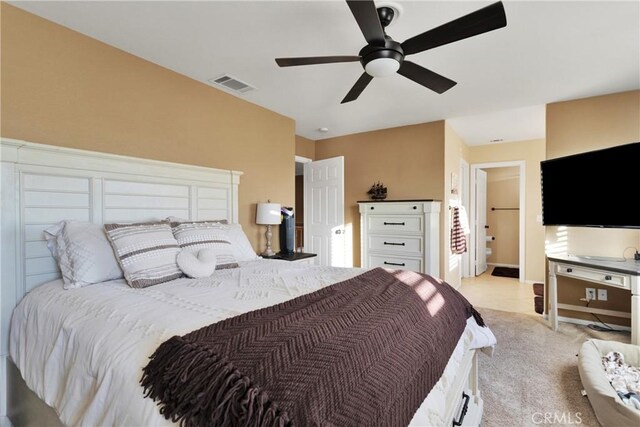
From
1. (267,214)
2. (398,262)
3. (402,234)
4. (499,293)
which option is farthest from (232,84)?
(499,293)

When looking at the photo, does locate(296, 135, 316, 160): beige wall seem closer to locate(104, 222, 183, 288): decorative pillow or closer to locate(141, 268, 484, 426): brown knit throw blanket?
locate(104, 222, 183, 288): decorative pillow

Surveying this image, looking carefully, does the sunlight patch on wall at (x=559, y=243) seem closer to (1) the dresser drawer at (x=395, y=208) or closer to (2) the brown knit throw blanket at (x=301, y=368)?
(1) the dresser drawer at (x=395, y=208)

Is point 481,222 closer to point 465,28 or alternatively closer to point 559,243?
point 559,243

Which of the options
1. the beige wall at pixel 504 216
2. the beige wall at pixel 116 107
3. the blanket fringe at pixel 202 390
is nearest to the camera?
the blanket fringe at pixel 202 390

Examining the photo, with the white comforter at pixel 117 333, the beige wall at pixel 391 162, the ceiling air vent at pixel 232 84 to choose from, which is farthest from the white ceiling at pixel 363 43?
the white comforter at pixel 117 333

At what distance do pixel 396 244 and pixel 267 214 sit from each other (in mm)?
1891

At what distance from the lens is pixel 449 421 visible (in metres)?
A: 1.31

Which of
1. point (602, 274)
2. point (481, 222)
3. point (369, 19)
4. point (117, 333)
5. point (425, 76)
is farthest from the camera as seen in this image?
point (481, 222)

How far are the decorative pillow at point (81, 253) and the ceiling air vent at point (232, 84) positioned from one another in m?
1.68

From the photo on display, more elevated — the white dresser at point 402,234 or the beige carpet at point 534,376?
the white dresser at point 402,234

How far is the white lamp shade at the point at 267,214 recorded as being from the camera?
3.24 meters

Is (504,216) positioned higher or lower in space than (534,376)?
higher

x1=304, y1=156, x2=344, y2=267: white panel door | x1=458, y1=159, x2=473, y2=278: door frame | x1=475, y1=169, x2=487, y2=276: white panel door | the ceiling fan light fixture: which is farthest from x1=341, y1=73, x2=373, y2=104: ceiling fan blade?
x1=475, y1=169, x2=487, y2=276: white panel door

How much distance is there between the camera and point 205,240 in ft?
6.95
